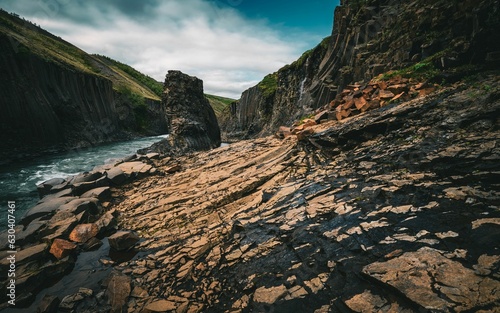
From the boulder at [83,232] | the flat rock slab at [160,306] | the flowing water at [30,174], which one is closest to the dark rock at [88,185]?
the flowing water at [30,174]

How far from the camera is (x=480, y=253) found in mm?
3025

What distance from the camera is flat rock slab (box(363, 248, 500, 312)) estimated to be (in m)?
2.57

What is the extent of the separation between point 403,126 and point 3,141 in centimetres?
3526

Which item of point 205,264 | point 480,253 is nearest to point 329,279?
point 480,253

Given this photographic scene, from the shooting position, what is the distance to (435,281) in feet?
9.58

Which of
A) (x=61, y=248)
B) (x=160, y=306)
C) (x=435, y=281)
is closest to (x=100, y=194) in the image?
(x=61, y=248)

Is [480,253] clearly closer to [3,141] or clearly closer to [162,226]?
[162,226]

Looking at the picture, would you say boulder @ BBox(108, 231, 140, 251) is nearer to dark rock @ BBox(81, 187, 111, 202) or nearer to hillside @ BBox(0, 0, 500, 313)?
hillside @ BBox(0, 0, 500, 313)

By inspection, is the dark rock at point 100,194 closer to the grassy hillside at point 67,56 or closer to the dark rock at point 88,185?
the dark rock at point 88,185

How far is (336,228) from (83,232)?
7.96 m

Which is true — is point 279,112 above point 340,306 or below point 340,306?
above

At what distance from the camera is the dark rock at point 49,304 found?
4.91m

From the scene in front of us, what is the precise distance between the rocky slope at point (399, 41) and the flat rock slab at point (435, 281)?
770 centimetres

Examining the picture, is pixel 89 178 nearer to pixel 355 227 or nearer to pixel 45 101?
pixel 355 227
